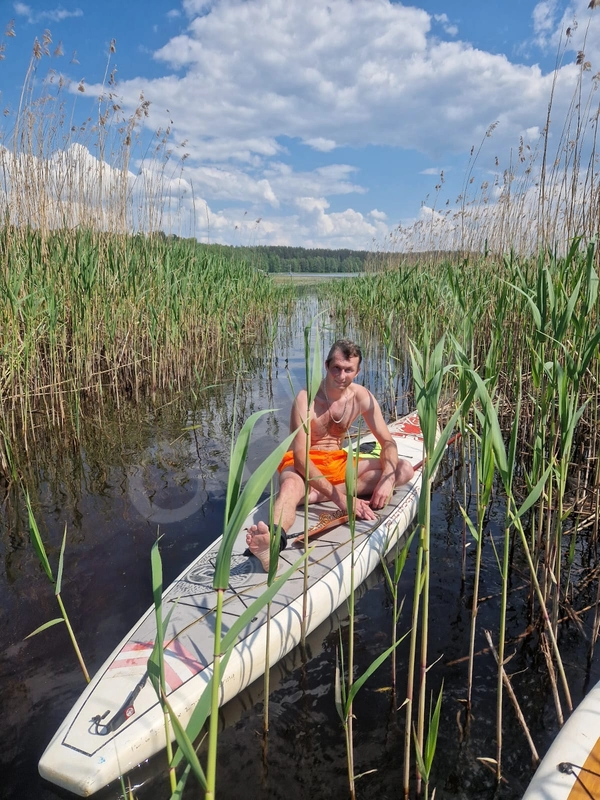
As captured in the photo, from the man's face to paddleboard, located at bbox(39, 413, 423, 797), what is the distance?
820 mm

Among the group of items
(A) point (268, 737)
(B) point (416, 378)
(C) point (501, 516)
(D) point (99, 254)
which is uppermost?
(D) point (99, 254)

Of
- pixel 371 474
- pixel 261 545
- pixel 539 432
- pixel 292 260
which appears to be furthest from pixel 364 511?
pixel 292 260

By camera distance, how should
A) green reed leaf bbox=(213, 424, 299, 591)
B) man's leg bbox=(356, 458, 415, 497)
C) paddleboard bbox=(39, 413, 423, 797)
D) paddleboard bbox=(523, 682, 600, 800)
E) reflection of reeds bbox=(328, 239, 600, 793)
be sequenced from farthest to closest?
1. man's leg bbox=(356, 458, 415, 497)
2. paddleboard bbox=(39, 413, 423, 797)
3. reflection of reeds bbox=(328, 239, 600, 793)
4. paddleboard bbox=(523, 682, 600, 800)
5. green reed leaf bbox=(213, 424, 299, 591)

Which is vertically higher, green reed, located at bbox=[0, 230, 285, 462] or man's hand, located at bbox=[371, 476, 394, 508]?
green reed, located at bbox=[0, 230, 285, 462]

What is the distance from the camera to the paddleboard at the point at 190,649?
1.84 metres

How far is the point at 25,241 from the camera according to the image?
5.22m

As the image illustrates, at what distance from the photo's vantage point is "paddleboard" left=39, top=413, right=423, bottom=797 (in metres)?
1.84

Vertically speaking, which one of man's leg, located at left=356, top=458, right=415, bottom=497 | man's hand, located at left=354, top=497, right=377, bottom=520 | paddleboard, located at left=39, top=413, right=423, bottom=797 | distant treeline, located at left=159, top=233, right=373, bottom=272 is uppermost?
distant treeline, located at left=159, top=233, right=373, bottom=272

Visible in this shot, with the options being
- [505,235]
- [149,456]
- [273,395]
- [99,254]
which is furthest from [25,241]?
[505,235]

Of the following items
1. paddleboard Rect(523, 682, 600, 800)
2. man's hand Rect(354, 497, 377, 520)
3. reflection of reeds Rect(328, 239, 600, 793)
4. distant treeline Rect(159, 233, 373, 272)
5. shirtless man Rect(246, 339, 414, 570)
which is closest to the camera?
paddleboard Rect(523, 682, 600, 800)

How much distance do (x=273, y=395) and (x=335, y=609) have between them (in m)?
4.60

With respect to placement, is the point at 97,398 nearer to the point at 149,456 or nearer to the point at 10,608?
the point at 149,456

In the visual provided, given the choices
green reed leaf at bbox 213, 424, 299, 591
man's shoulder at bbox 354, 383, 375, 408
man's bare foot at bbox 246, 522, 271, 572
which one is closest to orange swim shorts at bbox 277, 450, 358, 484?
man's shoulder at bbox 354, 383, 375, 408

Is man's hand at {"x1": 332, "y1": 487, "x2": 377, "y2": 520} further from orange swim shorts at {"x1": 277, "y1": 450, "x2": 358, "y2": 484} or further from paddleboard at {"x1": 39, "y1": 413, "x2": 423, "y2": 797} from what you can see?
orange swim shorts at {"x1": 277, "y1": 450, "x2": 358, "y2": 484}
